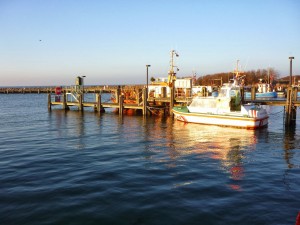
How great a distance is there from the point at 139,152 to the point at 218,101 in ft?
44.9

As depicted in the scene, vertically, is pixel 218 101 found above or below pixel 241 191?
above

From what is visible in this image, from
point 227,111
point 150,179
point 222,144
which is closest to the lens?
point 150,179

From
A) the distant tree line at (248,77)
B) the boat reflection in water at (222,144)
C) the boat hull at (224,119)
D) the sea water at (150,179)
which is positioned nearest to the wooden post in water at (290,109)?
the boat hull at (224,119)

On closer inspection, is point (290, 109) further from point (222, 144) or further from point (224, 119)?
point (222, 144)

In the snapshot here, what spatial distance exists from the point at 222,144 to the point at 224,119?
26.8 ft

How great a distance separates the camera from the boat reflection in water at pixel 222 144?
15.2 meters

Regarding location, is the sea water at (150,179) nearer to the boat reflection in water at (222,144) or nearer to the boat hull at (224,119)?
the boat reflection in water at (222,144)

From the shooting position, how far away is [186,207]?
10.2 meters

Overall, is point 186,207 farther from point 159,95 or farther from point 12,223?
point 159,95

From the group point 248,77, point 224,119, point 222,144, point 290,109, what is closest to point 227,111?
point 224,119

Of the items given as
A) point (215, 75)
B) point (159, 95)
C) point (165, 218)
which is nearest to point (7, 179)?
point (165, 218)

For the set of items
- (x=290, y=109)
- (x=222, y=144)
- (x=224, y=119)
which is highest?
(x=290, y=109)

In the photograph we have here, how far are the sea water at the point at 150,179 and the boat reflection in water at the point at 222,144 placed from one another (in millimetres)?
65

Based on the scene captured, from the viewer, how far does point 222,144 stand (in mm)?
21047
